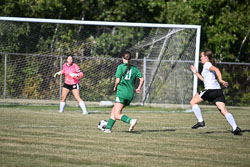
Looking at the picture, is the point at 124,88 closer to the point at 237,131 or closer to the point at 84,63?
the point at 237,131

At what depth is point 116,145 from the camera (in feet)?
31.3

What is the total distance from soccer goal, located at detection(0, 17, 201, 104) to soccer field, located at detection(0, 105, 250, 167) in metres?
8.93

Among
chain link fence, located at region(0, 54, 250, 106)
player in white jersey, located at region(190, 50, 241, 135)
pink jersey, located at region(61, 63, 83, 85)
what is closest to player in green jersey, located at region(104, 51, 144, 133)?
player in white jersey, located at region(190, 50, 241, 135)

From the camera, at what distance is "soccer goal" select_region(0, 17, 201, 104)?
22.9 metres

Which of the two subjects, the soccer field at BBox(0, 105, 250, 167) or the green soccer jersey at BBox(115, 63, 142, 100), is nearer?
the soccer field at BBox(0, 105, 250, 167)

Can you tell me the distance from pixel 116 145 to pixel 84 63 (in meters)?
14.5

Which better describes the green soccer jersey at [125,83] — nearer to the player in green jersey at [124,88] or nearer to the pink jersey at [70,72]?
the player in green jersey at [124,88]

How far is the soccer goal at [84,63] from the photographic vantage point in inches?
901

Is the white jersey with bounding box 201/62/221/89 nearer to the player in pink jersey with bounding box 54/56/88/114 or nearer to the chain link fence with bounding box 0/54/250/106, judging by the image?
the player in pink jersey with bounding box 54/56/88/114

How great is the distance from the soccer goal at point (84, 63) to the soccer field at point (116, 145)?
8.93m

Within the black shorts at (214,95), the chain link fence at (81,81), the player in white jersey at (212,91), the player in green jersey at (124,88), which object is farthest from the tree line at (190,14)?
the player in green jersey at (124,88)

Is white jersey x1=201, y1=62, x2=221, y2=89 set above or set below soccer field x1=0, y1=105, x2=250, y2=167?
above

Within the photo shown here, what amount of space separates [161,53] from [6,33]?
663 centimetres

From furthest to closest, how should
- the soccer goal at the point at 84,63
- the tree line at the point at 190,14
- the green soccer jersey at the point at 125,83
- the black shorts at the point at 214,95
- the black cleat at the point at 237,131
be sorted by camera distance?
1. the tree line at the point at 190,14
2. the soccer goal at the point at 84,63
3. the black shorts at the point at 214,95
4. the black cleat at the point at 237,131
5. the green soccer jersey at the point at 125,83
